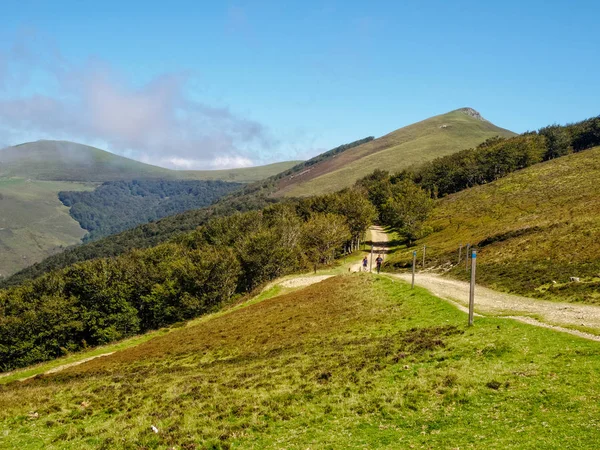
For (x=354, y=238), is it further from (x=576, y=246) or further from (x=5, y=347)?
(x=5, y=347)

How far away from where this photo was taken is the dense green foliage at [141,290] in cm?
8256

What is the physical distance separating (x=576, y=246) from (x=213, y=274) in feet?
204

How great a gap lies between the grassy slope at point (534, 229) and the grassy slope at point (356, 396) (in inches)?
570

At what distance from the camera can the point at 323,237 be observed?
8738 centimetres

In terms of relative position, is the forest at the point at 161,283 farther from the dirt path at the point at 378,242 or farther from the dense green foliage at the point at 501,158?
the dense green foliage at the point at 501,158

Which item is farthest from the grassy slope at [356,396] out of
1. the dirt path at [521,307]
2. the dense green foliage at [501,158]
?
the dense green foliage at [501,158]

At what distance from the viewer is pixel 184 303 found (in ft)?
267

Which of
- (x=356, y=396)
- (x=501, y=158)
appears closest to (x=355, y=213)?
(x=501, y=158)

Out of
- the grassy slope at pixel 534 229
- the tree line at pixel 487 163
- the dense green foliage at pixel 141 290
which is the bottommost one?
the dense green foliage at pixel 141 290

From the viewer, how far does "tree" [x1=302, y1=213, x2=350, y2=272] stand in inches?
3477

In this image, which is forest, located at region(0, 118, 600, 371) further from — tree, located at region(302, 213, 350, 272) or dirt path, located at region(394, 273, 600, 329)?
dirt path, located at region(394, 273, 600, 329)

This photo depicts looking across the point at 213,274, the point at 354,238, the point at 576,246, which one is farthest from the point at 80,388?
the point at 354,238

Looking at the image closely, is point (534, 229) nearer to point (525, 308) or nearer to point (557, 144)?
point (525, 308)

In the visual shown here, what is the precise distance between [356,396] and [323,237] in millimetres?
69427
